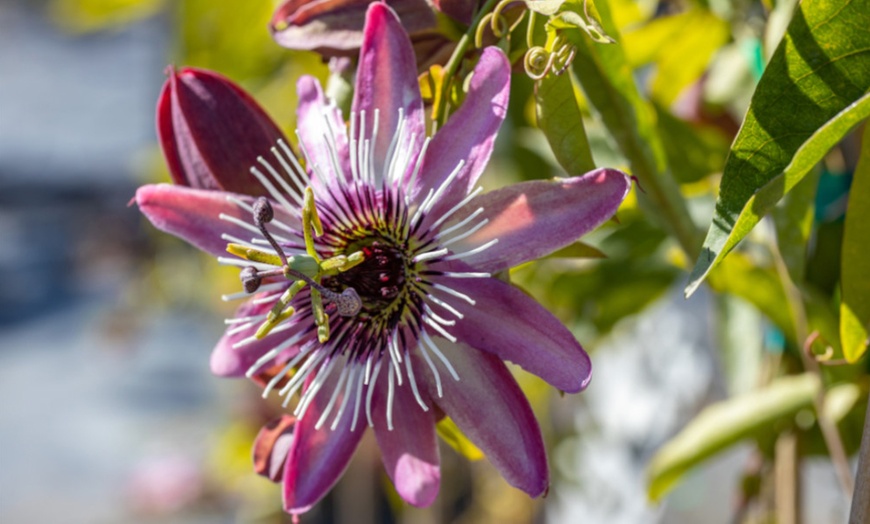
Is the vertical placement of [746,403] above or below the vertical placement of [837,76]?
below

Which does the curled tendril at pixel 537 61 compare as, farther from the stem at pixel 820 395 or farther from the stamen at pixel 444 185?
the stem at pixel 820 395

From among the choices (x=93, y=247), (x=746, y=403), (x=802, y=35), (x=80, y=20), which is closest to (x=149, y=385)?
(x=93, y=247)

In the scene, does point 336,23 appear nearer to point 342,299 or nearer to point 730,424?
point 342,299

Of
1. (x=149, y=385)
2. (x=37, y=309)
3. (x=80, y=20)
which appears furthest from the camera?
(x=37, y=309)

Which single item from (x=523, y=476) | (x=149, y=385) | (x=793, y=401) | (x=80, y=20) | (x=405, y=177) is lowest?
(x=149, y=385)

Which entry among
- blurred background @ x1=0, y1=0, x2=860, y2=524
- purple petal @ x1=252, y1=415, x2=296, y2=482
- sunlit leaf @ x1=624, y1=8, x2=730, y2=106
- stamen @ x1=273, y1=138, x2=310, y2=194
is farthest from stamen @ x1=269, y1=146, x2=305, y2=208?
sunlit leaf @ x1=624, y1=8, x2=730, y2=106

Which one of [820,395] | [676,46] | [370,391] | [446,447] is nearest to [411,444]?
[370,391]

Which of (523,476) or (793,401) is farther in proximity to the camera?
(793,401)

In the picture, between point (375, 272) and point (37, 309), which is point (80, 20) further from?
point (37, 309)
